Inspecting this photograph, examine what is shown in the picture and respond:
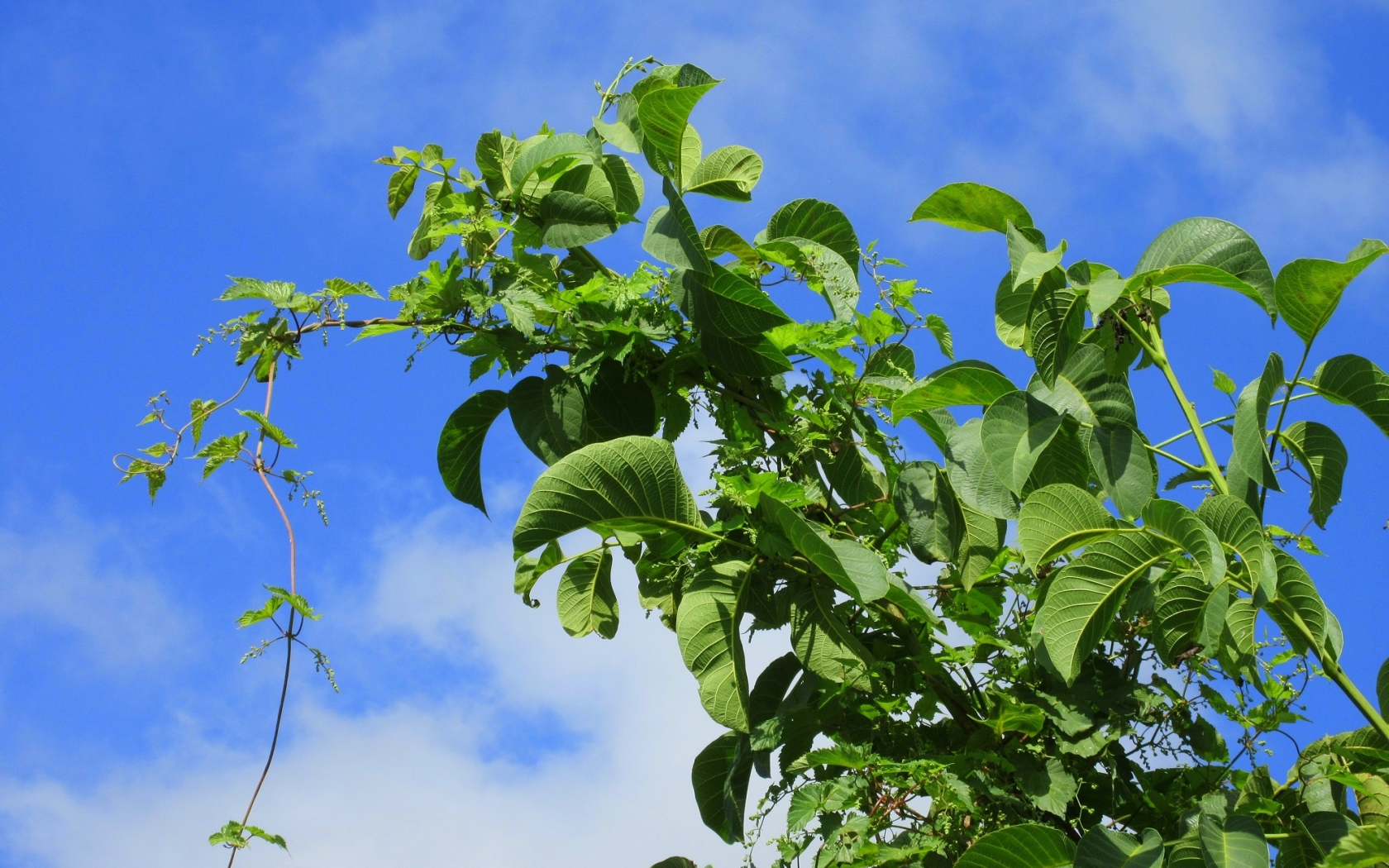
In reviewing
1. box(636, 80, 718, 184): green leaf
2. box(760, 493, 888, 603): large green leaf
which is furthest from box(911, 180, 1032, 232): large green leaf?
box(760, 493, 888, 603): large green leaf

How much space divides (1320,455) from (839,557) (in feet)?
3.44

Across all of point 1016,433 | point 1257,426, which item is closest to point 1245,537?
point 1257,426

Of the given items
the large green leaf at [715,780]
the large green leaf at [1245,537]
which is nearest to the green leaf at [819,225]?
the large green leaf at [1245,537]

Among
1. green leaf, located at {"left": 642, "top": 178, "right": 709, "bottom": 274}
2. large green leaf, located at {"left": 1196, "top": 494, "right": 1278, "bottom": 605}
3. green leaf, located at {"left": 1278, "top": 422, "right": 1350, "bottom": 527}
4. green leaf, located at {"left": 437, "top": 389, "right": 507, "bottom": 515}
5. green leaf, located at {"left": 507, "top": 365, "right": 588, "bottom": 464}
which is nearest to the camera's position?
large green leaf, located at {"left": 1196, "top": 494, "right": 1278, "bottom": 605}

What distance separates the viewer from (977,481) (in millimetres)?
2000

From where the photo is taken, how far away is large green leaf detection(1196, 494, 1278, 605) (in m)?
1.65

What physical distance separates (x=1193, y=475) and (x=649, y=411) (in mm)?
1166

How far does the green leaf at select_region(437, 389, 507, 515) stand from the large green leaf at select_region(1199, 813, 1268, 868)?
1.59m

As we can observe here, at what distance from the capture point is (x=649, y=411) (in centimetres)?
220

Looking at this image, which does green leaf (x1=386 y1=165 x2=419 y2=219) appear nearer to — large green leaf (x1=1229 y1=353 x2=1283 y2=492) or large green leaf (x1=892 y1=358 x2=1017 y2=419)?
large green leaf (x1=892 y1=358 x2=1017 y2=419)

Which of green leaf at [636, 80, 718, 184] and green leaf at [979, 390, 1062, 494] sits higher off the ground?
green leaf at [636, 80, 718, 184]

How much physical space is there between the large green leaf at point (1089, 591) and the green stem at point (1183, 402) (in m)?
0.27

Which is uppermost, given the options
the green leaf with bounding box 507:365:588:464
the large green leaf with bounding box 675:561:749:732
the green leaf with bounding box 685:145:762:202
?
the green leaf with bounding box 685:145:762:202

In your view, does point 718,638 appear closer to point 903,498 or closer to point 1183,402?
point 903,498
